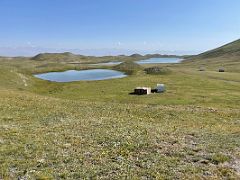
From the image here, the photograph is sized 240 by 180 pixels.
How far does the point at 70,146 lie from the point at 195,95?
195ft

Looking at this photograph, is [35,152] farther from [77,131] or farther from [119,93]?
[119,93]

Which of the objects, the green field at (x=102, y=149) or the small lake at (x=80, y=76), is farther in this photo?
the small lake at (x=80, y=76)

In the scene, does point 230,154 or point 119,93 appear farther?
point 119,93

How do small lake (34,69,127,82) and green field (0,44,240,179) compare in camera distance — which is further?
small lake (34,69,127,82)

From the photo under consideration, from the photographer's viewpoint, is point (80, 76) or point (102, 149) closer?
point (102, 149)

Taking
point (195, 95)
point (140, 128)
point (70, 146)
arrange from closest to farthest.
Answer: point (70, 146), point (140, 128), point (195, 95)

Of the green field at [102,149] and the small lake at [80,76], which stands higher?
the green field at [102,149]

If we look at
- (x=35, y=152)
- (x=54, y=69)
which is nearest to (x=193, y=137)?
(x=35, y=152)

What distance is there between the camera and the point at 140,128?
29.5 m

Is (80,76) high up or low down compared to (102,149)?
down

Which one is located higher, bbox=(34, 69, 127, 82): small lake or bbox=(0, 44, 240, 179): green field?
bbox=(0, 44, 240, 179): green field

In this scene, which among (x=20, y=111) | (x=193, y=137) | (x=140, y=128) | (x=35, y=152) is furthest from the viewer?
(x=20, y=111)

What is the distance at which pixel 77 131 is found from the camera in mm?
27594

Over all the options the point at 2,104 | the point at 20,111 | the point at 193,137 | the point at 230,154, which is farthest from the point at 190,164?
the point at 2,104
